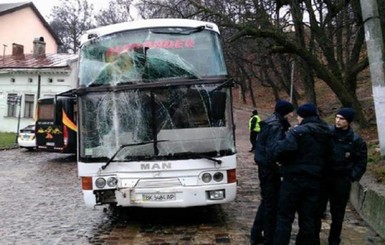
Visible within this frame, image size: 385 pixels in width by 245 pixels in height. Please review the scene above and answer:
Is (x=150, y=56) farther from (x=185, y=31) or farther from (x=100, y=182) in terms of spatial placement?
(x=100, y=182)

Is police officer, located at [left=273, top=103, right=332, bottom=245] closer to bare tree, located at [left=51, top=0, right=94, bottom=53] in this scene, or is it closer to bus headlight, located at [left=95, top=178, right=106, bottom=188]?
bus headlight, located at [left=95, top=178, right=106, bottom=188]

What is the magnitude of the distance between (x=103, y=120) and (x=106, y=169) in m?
0.77

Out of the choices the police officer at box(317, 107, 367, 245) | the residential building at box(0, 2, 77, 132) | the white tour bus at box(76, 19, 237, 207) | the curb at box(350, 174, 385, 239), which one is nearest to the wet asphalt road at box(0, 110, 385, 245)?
the curb at box(350, 174, 385, 239)

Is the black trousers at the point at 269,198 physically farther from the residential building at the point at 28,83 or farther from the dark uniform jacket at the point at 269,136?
the residential building at the point at 28,83

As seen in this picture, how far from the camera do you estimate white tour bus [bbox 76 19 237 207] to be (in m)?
8.00

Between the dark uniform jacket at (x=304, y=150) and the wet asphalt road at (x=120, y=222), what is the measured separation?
1893 millimetres

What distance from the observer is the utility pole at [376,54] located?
9.91m

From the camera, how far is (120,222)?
29.6ft

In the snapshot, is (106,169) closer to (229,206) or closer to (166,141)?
(166,141)

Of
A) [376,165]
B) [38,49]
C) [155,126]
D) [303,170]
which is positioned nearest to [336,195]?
[303,170]

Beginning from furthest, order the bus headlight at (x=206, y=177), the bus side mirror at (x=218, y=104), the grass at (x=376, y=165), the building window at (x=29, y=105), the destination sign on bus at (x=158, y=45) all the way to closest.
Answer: the building window at (x=29, y=105)
the grass at (x=376, y=165)
the destination sign on bus at (x=158, y=45)
the bus headlight at (x=206, y=177)
the bus side mirror at (x=218, y=104)

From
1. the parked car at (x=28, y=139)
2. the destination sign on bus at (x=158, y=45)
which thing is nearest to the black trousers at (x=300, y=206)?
the destination sign on bus at (x=158, y=45)

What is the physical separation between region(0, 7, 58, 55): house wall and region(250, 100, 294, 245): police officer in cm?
4595

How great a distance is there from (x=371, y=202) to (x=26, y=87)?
3354 cm
